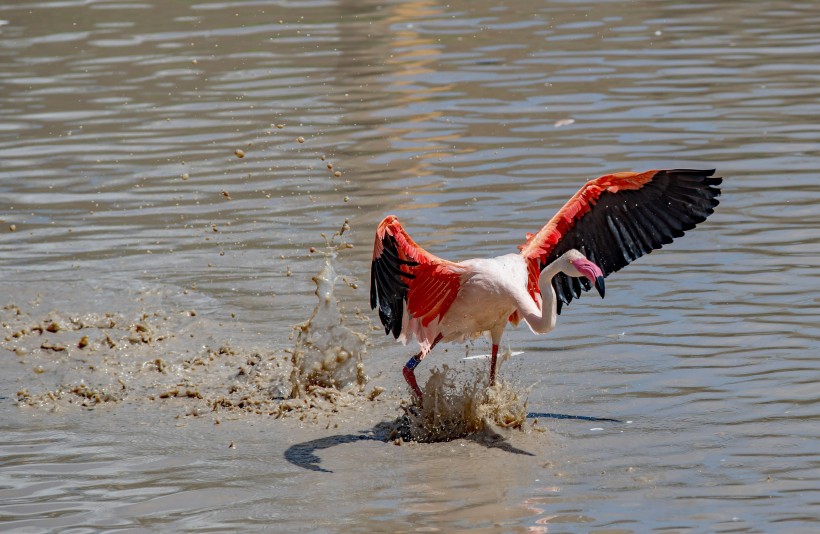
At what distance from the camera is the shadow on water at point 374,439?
7.45m

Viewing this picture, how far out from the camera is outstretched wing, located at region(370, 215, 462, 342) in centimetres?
745

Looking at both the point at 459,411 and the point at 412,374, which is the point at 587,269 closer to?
the point at 459,411

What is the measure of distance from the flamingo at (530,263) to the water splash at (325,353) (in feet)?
1.67

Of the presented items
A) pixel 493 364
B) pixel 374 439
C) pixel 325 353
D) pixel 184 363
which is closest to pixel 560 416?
pixel 493 364

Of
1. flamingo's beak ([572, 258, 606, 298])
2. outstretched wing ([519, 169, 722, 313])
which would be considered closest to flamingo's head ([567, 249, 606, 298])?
flamingo's beak ([572, 258, 606, 298])

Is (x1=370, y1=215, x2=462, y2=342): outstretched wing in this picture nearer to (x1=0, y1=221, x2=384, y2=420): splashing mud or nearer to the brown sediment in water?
the brown sediment in water

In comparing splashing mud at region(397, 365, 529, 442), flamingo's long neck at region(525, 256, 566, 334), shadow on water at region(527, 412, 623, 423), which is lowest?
shadow on water at region(527, 412, 623, 423)

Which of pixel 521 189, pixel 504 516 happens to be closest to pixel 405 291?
pixel 504 516

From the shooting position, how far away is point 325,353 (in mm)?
8359

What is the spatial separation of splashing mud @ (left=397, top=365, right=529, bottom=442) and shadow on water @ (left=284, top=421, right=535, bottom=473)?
7 cm

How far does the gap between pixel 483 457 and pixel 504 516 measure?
91 cm

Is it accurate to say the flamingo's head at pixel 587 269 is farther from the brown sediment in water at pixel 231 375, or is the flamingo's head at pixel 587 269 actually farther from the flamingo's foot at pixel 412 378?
the flamingo's foot at pixel 412 378

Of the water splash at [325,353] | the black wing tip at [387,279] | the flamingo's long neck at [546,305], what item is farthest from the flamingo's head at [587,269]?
the water splash at [325,353]

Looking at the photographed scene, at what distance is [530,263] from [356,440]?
148 centimetres
